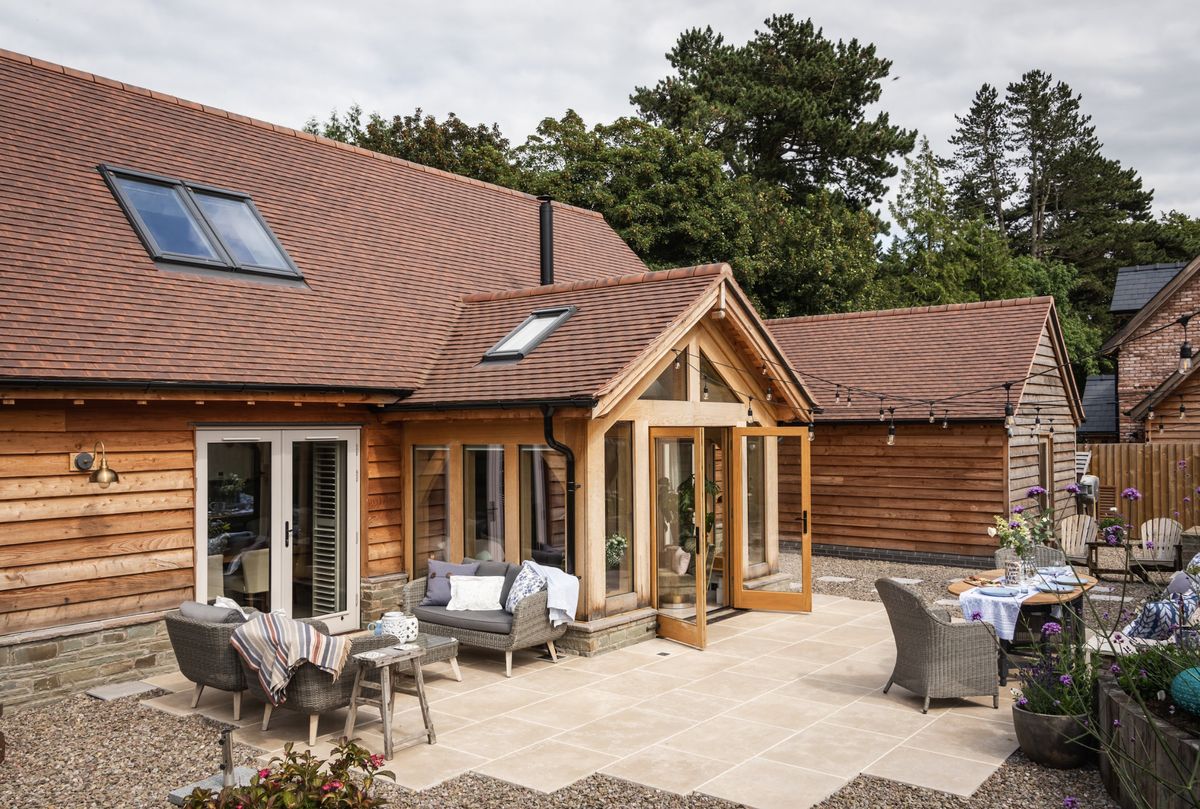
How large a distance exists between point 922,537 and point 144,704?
41.0 feet

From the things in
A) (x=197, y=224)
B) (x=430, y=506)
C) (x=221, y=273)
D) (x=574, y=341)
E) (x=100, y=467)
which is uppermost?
(x=197, y=224)

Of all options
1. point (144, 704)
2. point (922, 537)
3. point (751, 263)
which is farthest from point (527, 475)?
point (751, 263)

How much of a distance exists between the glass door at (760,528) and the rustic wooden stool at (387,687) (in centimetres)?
577

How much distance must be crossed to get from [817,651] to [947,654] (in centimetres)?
235

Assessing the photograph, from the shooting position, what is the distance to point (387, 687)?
21.7ft

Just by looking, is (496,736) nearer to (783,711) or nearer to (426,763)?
(426,763)

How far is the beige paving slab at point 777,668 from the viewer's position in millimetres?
8719

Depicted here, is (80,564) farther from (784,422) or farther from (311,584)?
(784,422)

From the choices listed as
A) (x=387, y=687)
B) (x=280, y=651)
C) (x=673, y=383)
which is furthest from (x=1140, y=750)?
(x=673, y=383)

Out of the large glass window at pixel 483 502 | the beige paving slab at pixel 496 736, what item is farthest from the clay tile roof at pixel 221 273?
the beige paving slab at pixel 496 736

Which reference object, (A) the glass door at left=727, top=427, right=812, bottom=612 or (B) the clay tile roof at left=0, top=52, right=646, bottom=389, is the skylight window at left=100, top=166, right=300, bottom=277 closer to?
(B) the clay tile roof at left=0, top=52, right=646, bottom=389

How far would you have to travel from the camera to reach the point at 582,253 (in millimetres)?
16234

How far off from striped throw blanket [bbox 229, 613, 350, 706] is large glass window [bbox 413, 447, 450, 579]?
3784mm

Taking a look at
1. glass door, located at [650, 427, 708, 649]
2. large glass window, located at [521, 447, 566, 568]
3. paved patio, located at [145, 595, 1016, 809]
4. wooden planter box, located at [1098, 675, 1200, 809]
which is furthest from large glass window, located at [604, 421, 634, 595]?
wooden planter box, located at [1098, 675, 1200, 809]
